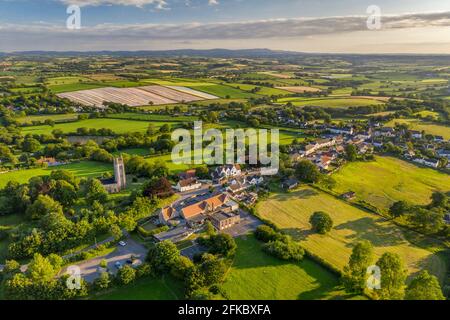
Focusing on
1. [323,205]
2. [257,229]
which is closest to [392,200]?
[323,205]

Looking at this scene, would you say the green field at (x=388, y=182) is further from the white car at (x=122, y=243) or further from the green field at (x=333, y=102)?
the green field at (x=333, y=102)

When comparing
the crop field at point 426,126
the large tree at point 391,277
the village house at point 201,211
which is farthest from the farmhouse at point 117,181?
the crop field at point 426,126

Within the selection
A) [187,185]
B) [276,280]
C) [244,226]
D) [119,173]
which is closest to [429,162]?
[244,226]

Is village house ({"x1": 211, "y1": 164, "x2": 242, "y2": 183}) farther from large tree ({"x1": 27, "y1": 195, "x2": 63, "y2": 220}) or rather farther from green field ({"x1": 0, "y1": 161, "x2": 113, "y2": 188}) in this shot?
large tree ({"x1": 27, "y1": 195, "x2": 63, "y2": 220})

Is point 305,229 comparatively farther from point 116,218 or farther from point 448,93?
point 448,93

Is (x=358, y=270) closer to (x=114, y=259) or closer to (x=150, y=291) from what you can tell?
(x=150, y=291)

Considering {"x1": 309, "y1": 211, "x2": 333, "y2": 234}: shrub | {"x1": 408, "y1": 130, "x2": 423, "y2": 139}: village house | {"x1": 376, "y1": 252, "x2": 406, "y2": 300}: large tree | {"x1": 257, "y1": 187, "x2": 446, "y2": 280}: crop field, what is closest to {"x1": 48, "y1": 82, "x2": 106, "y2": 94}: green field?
{"x1": 257, "y1": 187, "x2": 446, "y2": 280}: crop field

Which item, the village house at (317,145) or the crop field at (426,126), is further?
the crop field at (426,126)
